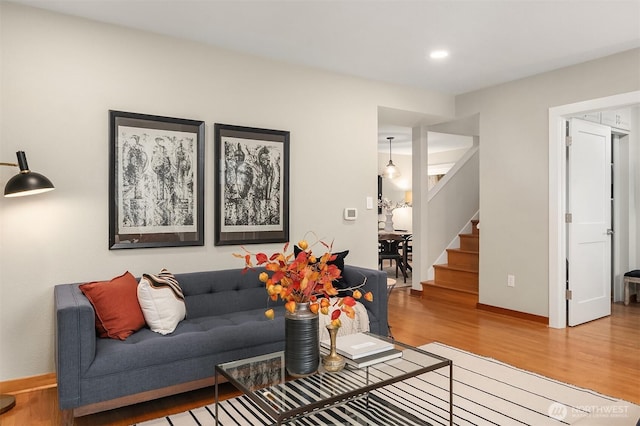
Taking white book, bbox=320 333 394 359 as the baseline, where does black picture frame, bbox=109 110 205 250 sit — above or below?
above

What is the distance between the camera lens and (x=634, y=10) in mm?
3082

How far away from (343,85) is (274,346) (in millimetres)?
2775

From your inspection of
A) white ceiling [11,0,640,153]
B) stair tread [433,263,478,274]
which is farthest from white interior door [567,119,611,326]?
stair tread [433,263,478,274]

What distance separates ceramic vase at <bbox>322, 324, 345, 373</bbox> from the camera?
2.07 m

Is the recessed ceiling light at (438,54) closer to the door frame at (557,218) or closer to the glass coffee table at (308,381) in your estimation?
the door frame at (557,218)

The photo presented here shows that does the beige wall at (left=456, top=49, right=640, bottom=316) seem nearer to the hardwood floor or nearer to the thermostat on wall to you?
the hardwood floor

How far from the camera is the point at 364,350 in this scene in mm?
2213

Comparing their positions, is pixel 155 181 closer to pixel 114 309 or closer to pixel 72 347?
pixel 114 309

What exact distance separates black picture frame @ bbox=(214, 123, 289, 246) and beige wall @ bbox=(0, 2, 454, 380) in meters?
0.08

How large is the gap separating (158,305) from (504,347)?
9.47ft

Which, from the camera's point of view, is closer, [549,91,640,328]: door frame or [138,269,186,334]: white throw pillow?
[138,269,186,334]: white throw pillow

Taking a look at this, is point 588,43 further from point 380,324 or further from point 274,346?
point 274,346

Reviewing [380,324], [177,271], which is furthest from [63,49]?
[380,324]

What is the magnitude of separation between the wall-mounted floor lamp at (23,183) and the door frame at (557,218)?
4.46 meters
